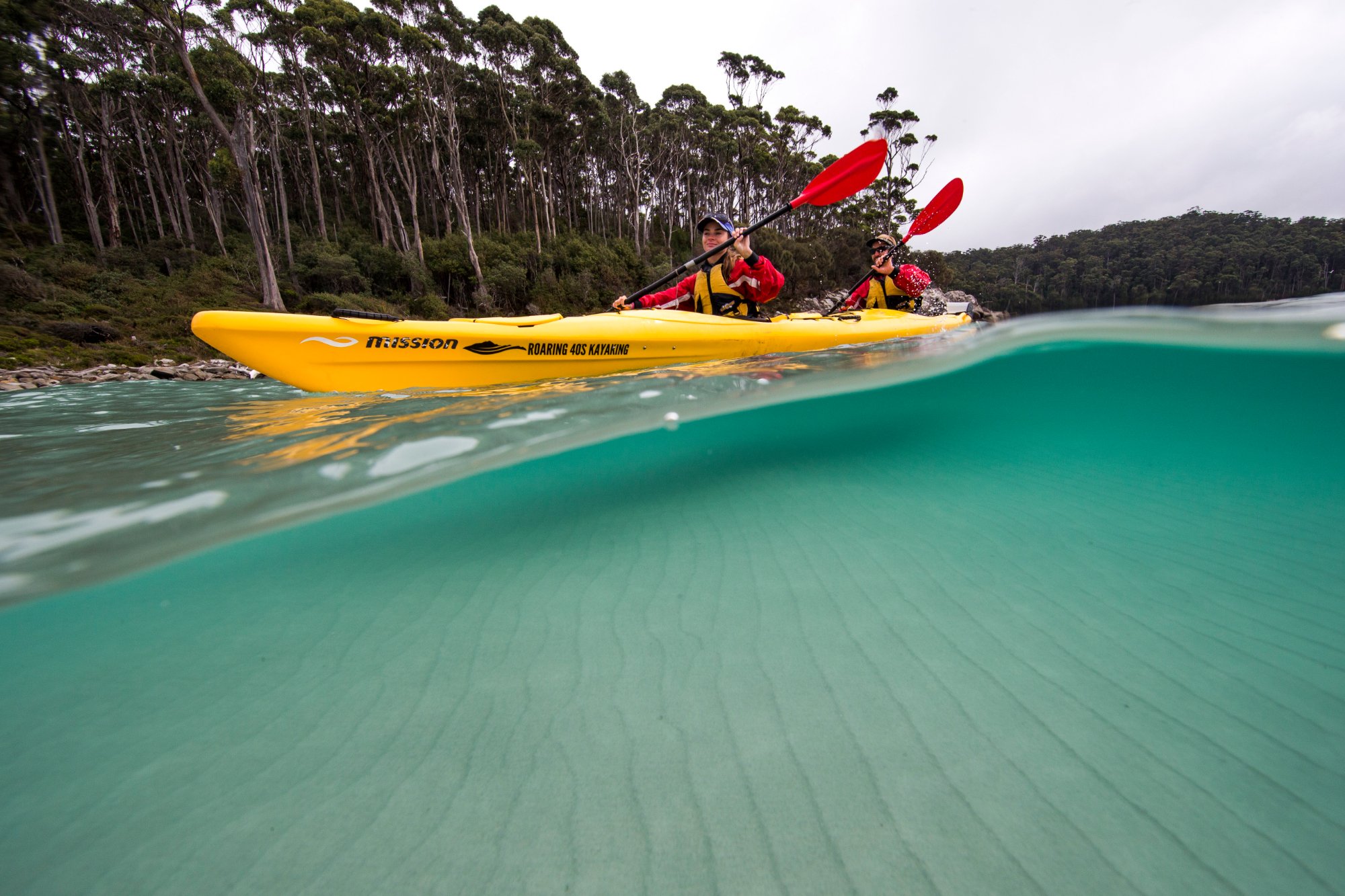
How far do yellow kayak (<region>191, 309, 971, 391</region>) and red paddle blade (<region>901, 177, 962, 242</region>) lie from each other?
5.19 meters

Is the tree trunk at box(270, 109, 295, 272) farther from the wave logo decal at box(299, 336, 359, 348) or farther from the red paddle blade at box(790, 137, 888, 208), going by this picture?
the red paddle blade at box(790, 137, 888, 208)

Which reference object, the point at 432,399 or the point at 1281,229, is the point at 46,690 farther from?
the point at 1281,229

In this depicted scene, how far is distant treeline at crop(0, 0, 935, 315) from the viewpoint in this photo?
18.2m

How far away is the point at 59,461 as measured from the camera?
2.66 meters

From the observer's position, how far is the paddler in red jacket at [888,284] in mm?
9273

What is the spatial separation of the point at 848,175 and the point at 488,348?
484cm

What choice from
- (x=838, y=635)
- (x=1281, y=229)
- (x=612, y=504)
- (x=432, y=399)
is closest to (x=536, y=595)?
(x=612, y=504)

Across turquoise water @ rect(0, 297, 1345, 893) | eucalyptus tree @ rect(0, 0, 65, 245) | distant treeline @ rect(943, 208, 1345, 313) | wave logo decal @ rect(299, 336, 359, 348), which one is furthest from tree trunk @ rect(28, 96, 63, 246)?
distant treeline @ rect(943, 208, 1345, 313)

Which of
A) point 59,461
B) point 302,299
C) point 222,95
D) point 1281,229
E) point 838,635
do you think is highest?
point 222,95

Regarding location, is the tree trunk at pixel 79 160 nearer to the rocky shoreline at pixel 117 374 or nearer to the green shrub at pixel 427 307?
the green shrub at pixel 427 307

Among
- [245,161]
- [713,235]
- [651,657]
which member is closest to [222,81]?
[245,161]

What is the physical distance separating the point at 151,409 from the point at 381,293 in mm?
18767

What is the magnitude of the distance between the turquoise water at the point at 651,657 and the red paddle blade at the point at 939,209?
5320 millimetres

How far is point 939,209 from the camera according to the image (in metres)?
8.31
